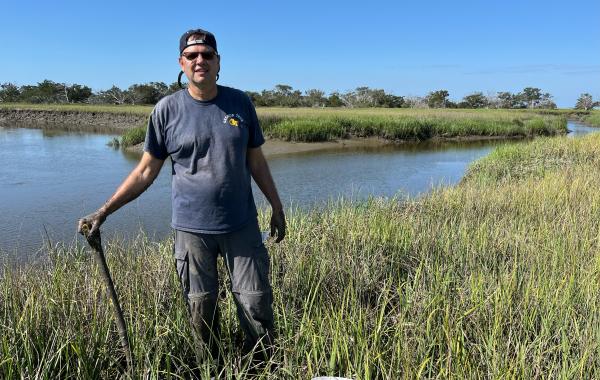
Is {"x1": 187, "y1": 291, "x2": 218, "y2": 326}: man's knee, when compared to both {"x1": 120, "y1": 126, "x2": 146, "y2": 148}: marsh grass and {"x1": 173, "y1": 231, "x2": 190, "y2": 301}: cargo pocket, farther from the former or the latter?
{"x1": 120, "y1": 126, "x2": 146, "y2": 148}: marsh grass

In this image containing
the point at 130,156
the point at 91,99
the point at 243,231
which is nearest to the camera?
the point at 243,231

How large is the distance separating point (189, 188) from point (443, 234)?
2337 mm

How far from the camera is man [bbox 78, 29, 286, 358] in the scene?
7.41ft

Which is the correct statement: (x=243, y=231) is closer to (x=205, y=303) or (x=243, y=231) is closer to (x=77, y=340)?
(x=205, y=303)

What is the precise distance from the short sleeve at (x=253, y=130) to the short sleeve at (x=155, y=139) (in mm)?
426

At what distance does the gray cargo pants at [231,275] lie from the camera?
7.75 feet

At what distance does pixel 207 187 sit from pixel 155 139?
0.37 meters

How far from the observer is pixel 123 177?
40.6ft

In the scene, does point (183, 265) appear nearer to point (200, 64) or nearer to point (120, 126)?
point (200, 64)

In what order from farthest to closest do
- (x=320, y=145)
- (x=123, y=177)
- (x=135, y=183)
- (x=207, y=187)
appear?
(x=320, y=145)
(x=123, y=177)
(x=135, y=183)
(x=207, y=187)

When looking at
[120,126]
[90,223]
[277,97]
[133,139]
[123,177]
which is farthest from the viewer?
[277,97]

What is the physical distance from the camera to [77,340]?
2.20m

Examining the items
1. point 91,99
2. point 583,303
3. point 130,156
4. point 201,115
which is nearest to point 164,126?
point 201,115

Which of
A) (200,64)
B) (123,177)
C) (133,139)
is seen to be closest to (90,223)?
(200,64)
